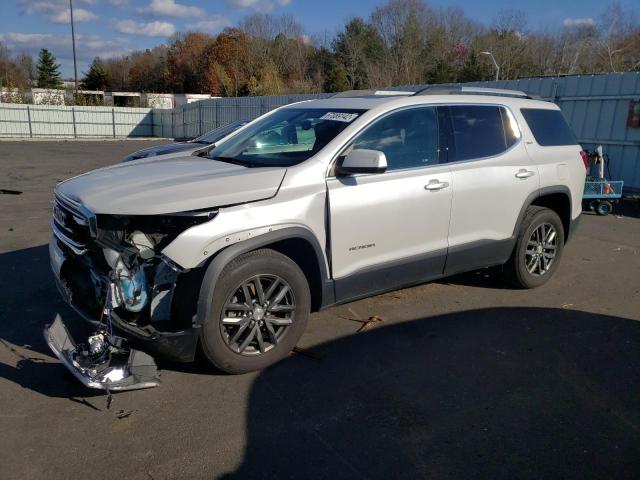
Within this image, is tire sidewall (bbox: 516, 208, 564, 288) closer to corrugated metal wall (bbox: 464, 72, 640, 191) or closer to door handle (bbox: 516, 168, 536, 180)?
door handle (bbox: 516, 168, 536, 180)

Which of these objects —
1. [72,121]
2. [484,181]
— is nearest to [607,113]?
[484,181]

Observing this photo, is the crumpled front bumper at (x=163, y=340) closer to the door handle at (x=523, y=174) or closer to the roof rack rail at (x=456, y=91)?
the roof rack rail at (x=456, y=91)

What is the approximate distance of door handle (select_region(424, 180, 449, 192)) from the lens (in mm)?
4418

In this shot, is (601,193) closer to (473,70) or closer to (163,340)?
(163,340)

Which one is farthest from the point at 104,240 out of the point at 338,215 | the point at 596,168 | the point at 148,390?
the point at 596,168

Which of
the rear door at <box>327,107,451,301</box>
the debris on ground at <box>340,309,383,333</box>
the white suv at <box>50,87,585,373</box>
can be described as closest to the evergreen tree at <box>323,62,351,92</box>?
the white suv at <box>50,87,585,373</box>

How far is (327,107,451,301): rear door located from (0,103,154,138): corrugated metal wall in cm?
3780

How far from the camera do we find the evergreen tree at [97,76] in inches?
2990

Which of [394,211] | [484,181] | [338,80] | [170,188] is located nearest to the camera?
[170,188]

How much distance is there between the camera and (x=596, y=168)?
1147 cm

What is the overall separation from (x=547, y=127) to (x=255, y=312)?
12.4 feet

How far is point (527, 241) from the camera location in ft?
17.7

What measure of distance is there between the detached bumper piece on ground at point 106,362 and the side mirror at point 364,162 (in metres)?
1.86

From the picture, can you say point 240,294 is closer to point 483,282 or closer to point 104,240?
point 104,240
